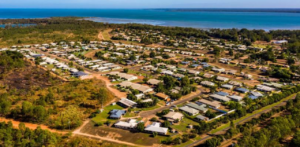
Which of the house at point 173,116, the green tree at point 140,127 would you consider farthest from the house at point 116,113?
the house at point 173,116

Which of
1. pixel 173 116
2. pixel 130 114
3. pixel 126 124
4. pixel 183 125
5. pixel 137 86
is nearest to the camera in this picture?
pixel 126 124

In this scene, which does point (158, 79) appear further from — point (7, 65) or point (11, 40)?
point (11, 40)

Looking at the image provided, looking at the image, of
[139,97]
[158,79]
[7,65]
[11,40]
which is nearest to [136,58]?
[158,79]

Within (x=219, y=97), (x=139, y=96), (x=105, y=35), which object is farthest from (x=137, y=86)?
(x=105, y=35)

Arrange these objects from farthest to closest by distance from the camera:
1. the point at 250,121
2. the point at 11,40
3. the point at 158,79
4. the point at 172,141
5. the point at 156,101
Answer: the point at 11,40 → the point at 158,79 → the point at 156,101 → the point at 250,121 → the point at 172,141

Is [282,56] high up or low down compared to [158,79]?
up

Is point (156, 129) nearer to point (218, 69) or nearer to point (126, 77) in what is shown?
point (126, 77)
